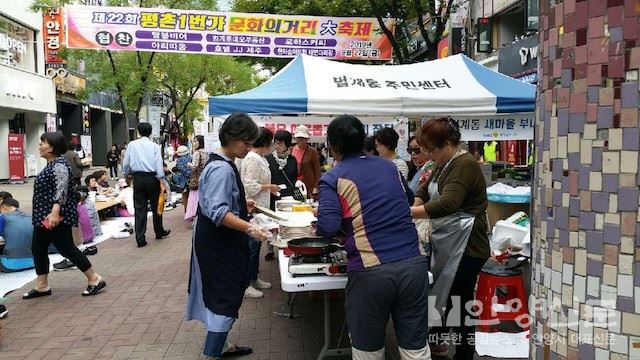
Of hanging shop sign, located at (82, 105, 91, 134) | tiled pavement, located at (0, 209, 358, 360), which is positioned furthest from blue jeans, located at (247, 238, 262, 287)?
hanging shop sign, located at (82, 105, 91, 134)

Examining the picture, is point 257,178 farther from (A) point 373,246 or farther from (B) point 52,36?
(B) point 52,36

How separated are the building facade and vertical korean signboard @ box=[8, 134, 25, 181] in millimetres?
403

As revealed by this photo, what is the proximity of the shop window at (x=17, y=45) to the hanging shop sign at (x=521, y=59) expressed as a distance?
17750mm

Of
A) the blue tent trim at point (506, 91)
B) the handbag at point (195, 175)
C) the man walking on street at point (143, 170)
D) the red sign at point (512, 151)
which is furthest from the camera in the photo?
the red sign at point (512, 151)

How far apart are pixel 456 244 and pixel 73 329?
134 inches

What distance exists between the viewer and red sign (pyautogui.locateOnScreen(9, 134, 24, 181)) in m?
20.0

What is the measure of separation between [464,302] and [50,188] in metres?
3.95

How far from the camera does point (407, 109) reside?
529 cm

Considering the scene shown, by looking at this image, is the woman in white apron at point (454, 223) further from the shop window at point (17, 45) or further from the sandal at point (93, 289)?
the shop window at point (17, 45)

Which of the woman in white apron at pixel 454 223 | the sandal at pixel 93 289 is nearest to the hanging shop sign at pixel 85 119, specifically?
the sandal at pixel 93 289

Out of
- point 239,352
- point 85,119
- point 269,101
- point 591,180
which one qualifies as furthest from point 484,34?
point 85,119

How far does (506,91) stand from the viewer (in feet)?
18.7

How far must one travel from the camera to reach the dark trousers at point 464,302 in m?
3.60

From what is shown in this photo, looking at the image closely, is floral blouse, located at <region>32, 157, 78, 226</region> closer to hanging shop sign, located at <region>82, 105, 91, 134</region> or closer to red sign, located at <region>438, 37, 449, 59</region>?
red sign, located at <region>438, 37, 449, 59</region>
